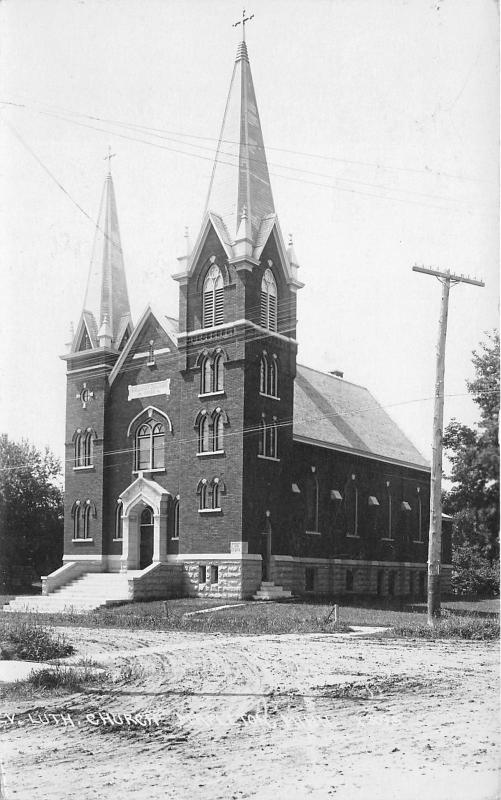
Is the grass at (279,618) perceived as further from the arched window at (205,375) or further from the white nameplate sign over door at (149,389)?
the white nameplate sign over door at (149,389)

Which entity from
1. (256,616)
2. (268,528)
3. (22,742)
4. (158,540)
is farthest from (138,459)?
(22,742)

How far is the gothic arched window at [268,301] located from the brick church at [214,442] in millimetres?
66

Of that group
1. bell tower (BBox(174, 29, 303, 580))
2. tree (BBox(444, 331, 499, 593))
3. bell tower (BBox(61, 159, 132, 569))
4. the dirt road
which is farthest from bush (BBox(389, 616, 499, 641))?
bell tower (BBox(61, 159, 132, 569))

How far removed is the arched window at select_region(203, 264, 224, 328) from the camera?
35906 millimetres

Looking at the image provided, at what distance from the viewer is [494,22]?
778 centimetres

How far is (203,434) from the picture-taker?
3606 centimetres

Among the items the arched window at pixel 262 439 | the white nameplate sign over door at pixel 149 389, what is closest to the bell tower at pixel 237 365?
the arched window at pixel 262 439

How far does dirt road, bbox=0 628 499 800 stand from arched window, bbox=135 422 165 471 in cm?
2196

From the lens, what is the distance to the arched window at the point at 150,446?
124 feet

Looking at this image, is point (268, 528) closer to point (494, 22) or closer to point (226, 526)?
point (226, 526)

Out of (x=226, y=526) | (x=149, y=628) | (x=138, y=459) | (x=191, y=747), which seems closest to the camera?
(x=191, y=747)

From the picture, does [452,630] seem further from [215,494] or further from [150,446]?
[150,446]

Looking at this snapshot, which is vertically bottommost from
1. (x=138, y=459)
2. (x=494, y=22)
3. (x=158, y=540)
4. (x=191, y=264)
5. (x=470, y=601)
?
(x=470, y=601)

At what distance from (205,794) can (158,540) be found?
2962 cm
